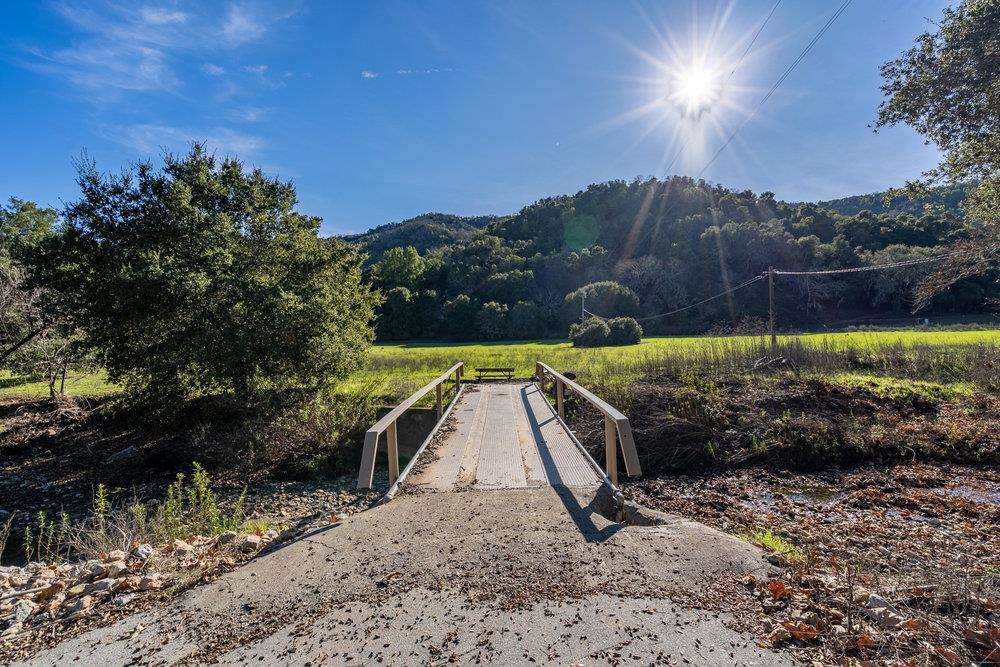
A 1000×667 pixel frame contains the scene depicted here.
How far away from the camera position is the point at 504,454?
6027 millimetres

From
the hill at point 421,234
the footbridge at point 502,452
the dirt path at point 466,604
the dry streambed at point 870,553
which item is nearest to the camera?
the dry streambed at point 870,553

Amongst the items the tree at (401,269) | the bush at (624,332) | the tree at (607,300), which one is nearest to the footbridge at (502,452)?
the bush at (624,332)

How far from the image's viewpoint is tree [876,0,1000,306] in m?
9.32

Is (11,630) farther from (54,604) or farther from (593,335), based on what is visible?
(593,335)

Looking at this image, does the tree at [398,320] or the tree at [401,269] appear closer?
the tree at [398,320]

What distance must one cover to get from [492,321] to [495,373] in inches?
1591

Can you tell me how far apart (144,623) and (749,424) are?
1078 cm

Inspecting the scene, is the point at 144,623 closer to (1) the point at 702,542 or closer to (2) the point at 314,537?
(2) the point at 314,537

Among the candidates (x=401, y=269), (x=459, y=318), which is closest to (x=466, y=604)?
(x=459, y=318)

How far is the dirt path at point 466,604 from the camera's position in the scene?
221cm

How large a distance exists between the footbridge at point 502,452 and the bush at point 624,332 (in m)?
28.1

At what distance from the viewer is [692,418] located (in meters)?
10.5

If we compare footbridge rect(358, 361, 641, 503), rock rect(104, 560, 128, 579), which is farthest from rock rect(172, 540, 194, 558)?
footbridge rect(358, 361, 641, 503)

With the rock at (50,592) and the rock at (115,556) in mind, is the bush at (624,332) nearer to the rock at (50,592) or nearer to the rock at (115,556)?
the rock at (115,556)
